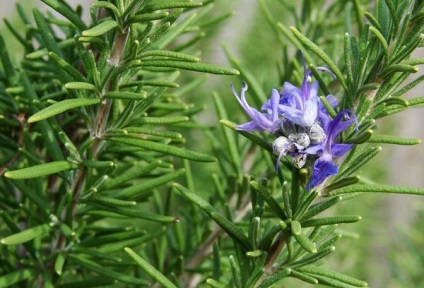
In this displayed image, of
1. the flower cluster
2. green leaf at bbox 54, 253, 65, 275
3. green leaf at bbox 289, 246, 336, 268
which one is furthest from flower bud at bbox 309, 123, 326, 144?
green leaf at bbox 54, 253, 65, 275

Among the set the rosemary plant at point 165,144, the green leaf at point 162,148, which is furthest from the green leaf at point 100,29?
the green leaf at point 162,148

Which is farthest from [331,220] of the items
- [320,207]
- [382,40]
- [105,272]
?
[105,272]

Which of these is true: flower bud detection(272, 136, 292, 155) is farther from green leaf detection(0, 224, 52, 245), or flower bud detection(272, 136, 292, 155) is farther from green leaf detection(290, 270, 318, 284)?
green leaf detection(0, 224, 52, 245)

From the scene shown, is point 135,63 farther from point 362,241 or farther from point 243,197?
point 362,241

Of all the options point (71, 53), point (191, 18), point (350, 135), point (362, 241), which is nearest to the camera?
point (350, 135)

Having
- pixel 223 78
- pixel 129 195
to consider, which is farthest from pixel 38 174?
pixel 223 78

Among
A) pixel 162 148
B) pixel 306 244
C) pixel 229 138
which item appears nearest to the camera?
pixel 306 244

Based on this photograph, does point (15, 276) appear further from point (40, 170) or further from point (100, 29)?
point (100, 29)
